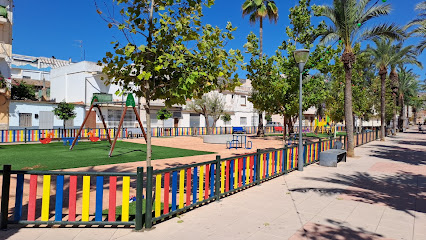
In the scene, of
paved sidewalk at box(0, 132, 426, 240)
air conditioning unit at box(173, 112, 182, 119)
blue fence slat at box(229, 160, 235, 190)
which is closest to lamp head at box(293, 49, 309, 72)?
paved sidewalk at box(0, 132, 426, 240)

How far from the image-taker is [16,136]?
2177 cm

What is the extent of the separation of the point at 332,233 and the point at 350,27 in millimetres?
12959

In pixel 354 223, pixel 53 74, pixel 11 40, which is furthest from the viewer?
pixel 53 74

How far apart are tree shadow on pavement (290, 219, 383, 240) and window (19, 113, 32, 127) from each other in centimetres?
2997

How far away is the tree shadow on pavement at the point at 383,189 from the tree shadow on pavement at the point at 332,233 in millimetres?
1856

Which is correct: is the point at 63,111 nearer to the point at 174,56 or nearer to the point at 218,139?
the point at 218,139

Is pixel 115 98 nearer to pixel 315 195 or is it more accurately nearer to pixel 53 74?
pixel 53 74

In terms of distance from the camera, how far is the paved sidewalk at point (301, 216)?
457 cm

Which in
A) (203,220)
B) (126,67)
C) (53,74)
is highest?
(53,74)

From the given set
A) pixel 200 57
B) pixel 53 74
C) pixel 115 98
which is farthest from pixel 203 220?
pixel 53 74

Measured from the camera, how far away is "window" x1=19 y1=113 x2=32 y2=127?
91.3 ft

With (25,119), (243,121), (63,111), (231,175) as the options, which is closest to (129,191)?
(231,175)

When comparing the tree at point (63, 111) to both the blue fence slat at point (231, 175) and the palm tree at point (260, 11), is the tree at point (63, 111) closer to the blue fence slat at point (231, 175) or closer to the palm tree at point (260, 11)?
the palm tree at point (260, 11)

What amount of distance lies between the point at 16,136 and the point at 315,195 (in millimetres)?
22234
